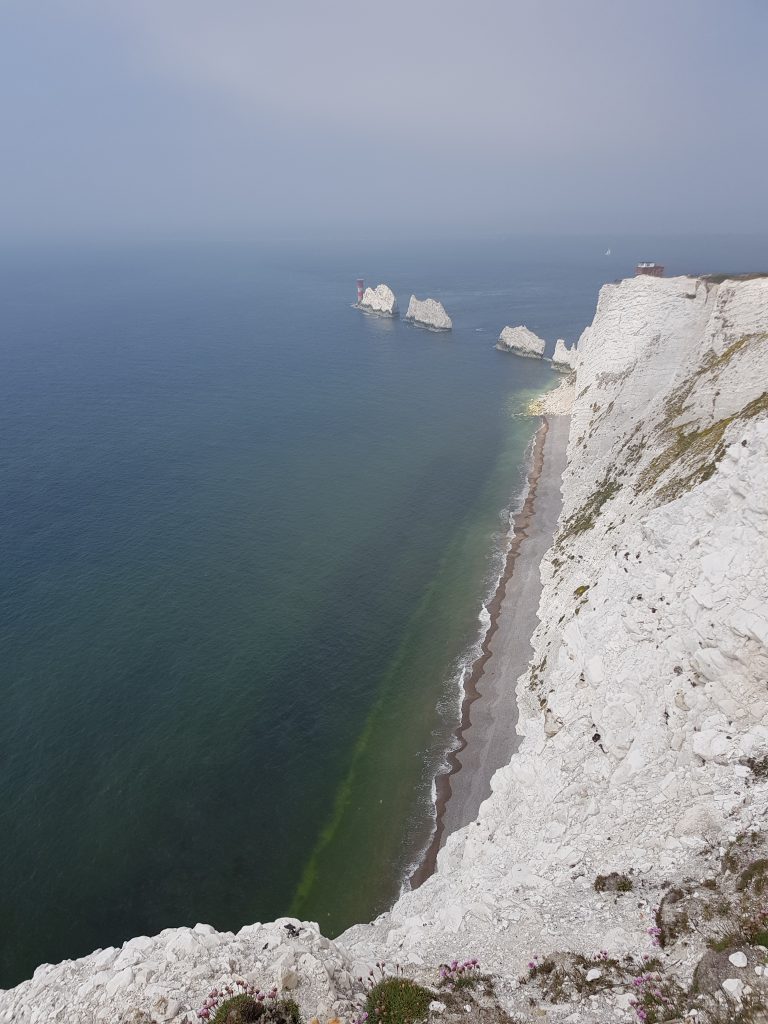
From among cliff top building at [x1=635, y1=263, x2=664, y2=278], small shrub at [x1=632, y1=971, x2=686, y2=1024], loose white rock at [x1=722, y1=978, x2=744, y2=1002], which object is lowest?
small shrub at [x1=632, y1=971, x2=686, y2=1024]

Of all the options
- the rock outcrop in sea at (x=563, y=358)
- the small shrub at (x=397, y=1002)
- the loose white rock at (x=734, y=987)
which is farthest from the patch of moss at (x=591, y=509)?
the rock outcrop in sea at (x=563, y=358)

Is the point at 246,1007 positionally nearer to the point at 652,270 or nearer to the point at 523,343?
the point at 652,270

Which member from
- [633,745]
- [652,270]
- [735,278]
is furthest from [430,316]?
[633,745]

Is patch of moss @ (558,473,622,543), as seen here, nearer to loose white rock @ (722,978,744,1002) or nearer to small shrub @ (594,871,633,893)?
small shrub @ (594,871,633,893)

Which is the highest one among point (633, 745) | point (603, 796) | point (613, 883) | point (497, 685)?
point (633, 745)

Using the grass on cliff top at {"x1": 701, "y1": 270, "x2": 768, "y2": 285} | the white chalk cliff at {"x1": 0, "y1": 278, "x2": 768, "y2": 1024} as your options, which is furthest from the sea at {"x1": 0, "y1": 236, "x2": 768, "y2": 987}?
the grass on cliff top at {"x1": 701, "y1": 270, "x2": 768, "y2": 285}

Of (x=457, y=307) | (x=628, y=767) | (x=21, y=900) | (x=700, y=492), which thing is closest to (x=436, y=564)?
(x=700, y=492)
